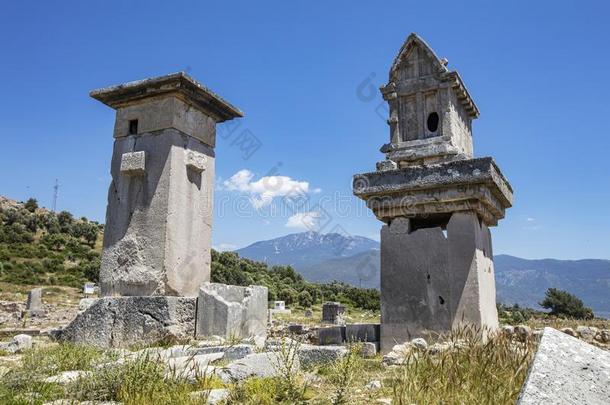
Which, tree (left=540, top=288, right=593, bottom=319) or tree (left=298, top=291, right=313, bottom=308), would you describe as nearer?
tree (left=540, top=288, right=593, bottom=319)

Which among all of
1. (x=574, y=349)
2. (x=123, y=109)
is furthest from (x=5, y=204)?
(x=574, y=349)

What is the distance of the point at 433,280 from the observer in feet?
17.0

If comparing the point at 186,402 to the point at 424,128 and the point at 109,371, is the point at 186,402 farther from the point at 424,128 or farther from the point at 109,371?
the point at 424,128

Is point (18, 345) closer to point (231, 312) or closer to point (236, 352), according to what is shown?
point (231, 312)

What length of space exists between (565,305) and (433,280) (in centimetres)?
2862

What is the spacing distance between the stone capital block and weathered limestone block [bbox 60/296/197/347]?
173 cm

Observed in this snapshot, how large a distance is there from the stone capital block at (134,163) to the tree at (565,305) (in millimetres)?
26988

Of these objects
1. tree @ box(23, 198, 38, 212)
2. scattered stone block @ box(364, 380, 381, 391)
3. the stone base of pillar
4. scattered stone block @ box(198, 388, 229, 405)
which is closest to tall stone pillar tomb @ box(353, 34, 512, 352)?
the stone base of pillar

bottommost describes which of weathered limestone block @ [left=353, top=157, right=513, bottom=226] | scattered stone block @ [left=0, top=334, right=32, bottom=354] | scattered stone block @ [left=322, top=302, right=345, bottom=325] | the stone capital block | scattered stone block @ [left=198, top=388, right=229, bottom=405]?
scattered stone block @ [left=322, top=302, right=345, bottom=325]

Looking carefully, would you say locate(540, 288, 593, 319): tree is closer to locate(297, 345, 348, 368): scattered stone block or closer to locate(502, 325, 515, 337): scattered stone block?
locate(502, 325, 515, 337): scattered stone block

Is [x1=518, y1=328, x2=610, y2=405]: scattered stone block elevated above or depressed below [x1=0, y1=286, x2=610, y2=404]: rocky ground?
above

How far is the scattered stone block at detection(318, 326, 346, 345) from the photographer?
559 centimetres

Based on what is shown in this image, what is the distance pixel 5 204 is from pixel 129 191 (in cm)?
4990

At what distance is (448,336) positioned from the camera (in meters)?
4.82
